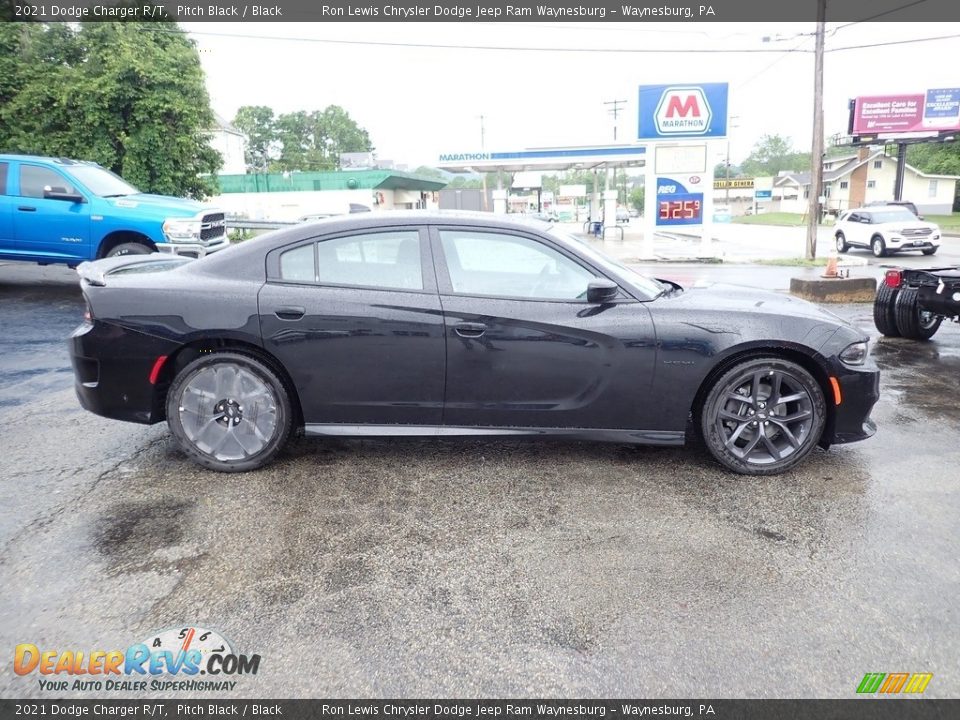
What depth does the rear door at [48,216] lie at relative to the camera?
9961 mm

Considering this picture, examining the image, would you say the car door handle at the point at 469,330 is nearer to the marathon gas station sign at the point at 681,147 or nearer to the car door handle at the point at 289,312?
the car door handle at the point at 289,312

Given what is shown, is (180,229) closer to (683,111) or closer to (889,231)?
(683,111)

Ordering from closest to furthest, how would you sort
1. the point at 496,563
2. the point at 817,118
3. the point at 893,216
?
the point at 496,563 → the point at 817,118 → the point at 893,216

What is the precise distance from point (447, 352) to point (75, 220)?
327 inches

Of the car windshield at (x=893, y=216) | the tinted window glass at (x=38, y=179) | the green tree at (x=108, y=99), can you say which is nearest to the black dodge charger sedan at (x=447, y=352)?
the tinted window glass at (x=38, y=179)

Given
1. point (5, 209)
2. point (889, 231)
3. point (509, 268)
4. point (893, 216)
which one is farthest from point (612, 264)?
point (893, 216)

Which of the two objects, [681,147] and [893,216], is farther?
[893,216]

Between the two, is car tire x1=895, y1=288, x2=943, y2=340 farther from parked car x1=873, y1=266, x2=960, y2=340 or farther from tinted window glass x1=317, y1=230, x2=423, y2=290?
→ tinted window glass x1=317, y1=230, x2=423, y2=290

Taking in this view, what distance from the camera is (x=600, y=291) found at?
401 centimetres

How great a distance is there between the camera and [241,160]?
191 feet

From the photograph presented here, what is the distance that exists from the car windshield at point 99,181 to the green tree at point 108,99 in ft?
20.4

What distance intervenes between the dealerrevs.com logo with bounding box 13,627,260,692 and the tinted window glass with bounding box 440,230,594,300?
90.7 inches

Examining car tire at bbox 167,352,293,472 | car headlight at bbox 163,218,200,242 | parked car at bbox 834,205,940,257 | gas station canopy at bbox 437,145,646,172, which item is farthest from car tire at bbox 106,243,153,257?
parked car at bbox 834,205,940,257
